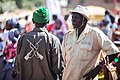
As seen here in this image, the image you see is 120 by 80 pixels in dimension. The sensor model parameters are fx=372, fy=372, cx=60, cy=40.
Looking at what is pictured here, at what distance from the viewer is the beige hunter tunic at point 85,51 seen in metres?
4.88

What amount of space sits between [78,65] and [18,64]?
80cm

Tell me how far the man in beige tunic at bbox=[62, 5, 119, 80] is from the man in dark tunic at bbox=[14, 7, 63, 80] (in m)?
0.23

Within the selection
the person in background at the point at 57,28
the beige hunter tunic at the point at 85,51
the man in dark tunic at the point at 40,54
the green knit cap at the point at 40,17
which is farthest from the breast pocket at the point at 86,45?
the person in background at the point at 57,28

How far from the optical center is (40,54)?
4.82 metres

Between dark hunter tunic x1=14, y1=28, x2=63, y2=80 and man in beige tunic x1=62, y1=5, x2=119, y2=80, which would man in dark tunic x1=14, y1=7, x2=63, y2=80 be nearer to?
dark hunter tunic x1=14, y1=28, x2=63, y2=80

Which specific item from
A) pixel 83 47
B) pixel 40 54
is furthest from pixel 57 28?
pixel 40 54

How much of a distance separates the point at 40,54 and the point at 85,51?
60 cm

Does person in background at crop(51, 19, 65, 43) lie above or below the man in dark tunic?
below

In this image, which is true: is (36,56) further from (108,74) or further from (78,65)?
(108,74)

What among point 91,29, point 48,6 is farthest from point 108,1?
point 91,29

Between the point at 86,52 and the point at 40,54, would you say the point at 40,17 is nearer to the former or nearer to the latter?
the point at 40,54

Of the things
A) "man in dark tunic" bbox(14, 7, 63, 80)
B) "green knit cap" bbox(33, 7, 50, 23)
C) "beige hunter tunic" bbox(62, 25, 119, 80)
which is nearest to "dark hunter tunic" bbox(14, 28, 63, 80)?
"man in dark tunic" bbox(14, 7, 63, 80)

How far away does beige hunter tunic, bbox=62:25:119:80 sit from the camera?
4875 millimetres

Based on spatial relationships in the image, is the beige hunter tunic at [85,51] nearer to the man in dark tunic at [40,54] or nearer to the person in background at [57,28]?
the man in dark tunic at [40,54]
